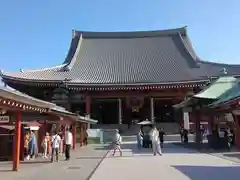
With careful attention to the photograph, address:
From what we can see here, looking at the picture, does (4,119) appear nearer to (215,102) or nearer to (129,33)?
(215,102)

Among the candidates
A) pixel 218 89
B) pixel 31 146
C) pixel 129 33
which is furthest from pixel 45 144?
pixel 129 33

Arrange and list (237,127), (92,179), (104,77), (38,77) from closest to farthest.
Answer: (92,179) → (237,127) → (38,77) → (104,77)

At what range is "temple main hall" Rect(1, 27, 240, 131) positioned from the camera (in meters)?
35.1

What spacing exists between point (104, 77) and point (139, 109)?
5722 millimetres

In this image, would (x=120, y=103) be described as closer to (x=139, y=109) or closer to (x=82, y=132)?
(x=139, y=109)

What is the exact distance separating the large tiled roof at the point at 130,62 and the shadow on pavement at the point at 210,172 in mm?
21537

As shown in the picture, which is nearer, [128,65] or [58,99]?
[58,99]

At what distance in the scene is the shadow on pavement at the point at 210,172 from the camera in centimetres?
1133

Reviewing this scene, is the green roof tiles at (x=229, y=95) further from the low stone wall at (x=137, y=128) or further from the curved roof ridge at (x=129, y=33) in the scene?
the curved roof ridge at (x=129, y=33)

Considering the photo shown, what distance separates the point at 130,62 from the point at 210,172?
98.6 ft

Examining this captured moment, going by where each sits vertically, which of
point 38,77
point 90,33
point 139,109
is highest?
point 90,33

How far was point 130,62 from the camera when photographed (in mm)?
41812

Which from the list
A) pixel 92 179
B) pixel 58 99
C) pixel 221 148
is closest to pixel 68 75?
pixel 58 99

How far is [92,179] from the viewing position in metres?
11.6
